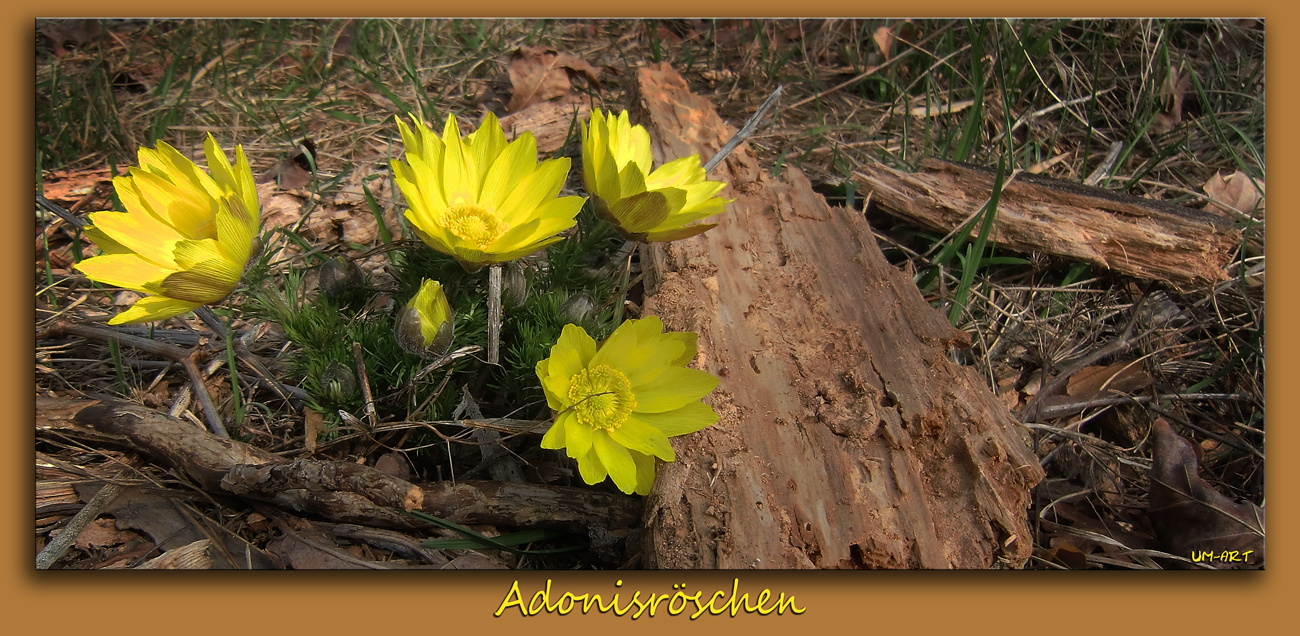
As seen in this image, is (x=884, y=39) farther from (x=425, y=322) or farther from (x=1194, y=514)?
(x=425, y=322)

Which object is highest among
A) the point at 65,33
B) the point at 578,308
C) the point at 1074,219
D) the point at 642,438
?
the point at 65,33

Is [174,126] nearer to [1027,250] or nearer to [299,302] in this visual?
[299,302]

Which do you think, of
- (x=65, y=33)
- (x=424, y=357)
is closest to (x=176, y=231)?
(x=424, y=357)

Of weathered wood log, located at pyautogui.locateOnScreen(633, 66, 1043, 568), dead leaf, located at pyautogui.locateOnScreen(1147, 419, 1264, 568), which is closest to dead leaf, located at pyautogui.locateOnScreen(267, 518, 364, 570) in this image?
weathered wood log, located at pyautogui.locateOnScreen(633, 66, 1043, 568)

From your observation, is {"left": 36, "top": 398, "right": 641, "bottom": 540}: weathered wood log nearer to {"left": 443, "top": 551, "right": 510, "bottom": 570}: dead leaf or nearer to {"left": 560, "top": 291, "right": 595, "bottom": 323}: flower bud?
{"left": 443, "top": 551, "right": 510, "bottom": 570}: dead leaf

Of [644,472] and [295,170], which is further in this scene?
[295,170]

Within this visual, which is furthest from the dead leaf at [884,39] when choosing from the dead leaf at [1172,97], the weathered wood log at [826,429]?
the weathered wood log at [826,429]

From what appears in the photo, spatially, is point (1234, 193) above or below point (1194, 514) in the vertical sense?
above

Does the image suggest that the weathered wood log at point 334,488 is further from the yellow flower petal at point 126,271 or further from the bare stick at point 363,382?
the yellow flower petal at point 126,271
